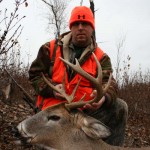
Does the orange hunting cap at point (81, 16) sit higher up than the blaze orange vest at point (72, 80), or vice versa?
the orange hunting cap at point (81, 16)

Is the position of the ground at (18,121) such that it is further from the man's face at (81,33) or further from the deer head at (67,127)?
the man's face at (81,33)

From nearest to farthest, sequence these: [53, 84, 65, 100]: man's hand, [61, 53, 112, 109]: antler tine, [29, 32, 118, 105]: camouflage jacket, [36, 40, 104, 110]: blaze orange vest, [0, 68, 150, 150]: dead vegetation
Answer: [61, 53, 112, 109]: antler tine, [53, 84, 65, 100]: man's hand, [36, 40, 104, 110]: blaze orange vest, [29, 32, 118, 105]: camouflage jacket, [0, 68, 150, 150]: dead vegetation

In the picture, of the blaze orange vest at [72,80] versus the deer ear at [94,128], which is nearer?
the deer ear at [94,128]

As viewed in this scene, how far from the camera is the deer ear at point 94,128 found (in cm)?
480

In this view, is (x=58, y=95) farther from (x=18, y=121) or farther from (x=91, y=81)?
(x=18, y=121)

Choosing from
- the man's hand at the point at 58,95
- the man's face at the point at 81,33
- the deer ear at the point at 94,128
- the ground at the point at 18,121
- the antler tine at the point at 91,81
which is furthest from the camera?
the ground at the point at 18,121

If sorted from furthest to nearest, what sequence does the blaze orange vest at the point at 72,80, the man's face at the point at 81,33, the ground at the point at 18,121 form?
1. the ground at the point at 18,121
2. the man's face at the point at 81,33
3. the blaze orange vest at the point at 72,80

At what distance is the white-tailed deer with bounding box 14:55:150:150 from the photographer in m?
4.81

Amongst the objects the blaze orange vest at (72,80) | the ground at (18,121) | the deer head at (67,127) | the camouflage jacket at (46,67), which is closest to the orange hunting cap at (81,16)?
the camouflage jacket at (46,67)

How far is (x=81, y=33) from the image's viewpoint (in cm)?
586

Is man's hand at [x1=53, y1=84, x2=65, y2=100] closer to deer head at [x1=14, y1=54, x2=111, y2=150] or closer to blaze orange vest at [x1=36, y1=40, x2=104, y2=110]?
blaze orange vest at [x1=36, y1=40, x2=104, y2=110]

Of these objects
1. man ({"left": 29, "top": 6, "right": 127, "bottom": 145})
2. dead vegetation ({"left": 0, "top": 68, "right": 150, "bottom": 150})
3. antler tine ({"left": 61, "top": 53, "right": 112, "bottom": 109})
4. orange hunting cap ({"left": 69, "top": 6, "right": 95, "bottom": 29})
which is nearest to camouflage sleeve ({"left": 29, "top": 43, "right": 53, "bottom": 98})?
man ({"left": 29, "top": 6, "right": 127, "bottom": 145})

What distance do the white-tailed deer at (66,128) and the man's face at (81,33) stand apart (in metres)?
A: 0.97

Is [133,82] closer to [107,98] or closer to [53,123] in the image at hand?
[107,98]
